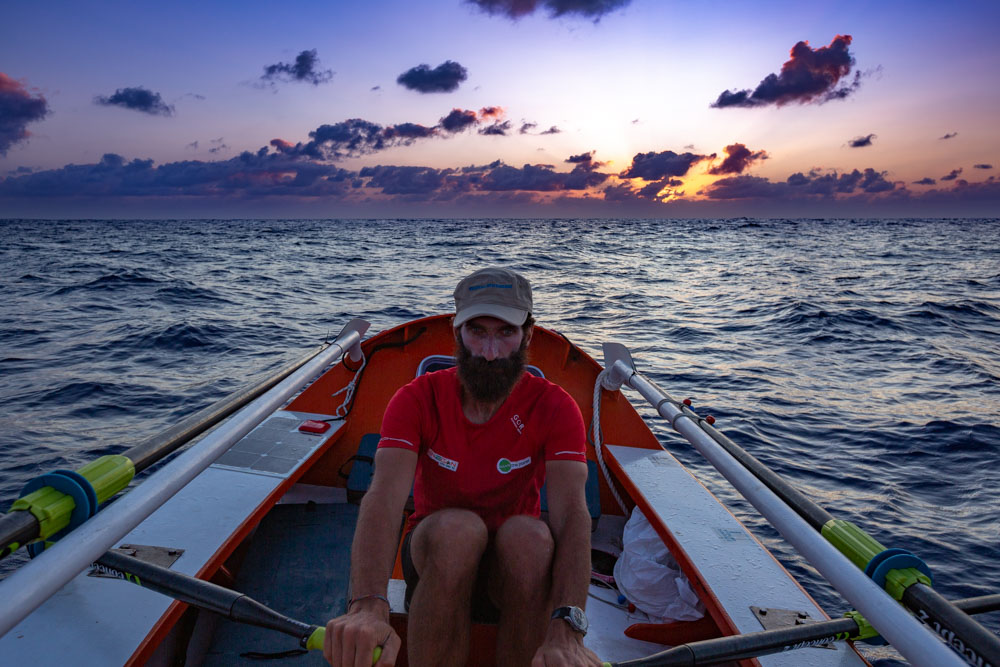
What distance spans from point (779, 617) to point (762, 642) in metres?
0.61

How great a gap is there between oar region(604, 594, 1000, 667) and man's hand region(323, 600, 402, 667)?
0.75 m

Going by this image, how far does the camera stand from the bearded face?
260 cm

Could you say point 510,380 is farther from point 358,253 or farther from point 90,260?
point 358,253

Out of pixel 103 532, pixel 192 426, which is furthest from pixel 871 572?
pixel 192 426

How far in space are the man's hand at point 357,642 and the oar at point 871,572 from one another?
59.0 inches

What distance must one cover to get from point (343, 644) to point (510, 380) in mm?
1240

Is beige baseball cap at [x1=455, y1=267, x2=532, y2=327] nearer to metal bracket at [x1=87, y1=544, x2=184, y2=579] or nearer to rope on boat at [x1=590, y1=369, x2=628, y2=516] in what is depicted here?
metal bracket at [x1=87, y1=544, x2=184, y2=579]

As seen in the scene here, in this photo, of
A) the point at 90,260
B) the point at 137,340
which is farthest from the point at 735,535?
the point at 90,260

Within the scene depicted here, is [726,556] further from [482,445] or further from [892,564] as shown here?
[482,445]

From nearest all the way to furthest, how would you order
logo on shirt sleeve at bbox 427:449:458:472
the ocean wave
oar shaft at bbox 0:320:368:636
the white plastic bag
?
1. oar shaft at bbox 0:320:368:636
2. logo on shirt sleeve at bbox 427:449:458:472
3. the white plastic bag
4. the ocean wave

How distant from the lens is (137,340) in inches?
443

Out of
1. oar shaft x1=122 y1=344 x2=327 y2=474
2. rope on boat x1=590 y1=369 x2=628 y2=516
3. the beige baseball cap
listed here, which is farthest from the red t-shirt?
rope on boat x1=590 y1=369 x2=628 y2=516

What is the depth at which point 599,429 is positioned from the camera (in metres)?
4.38

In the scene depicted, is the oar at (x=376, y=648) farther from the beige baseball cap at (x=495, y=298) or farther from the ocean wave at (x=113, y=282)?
the ocean wave at (x=113, y=282)
